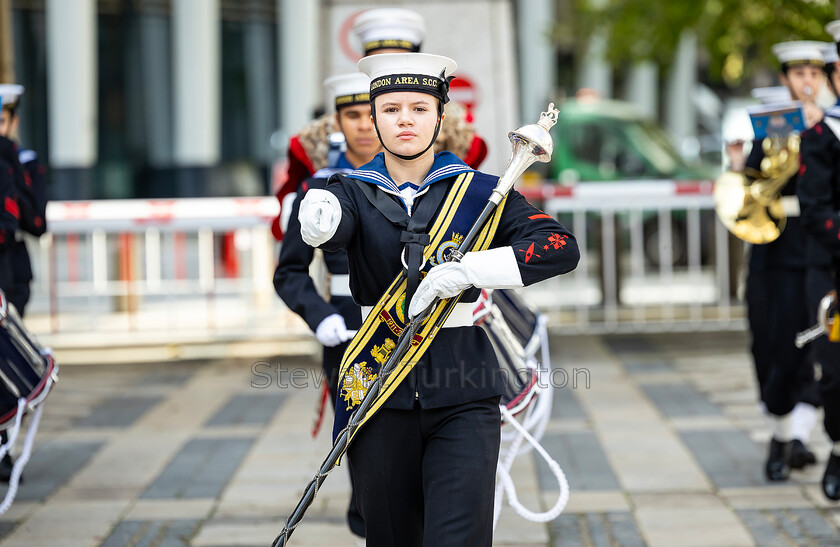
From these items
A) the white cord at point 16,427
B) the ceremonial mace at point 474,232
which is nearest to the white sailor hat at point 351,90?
the ceremonial mace at point 474,232

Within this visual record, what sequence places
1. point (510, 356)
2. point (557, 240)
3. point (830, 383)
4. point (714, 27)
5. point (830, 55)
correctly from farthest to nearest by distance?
point (714, 27) < point (830, 55) < point (830, 383) < point (510, 356) < point (557, 240)

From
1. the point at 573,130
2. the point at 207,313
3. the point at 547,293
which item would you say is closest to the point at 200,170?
the point at 573,130

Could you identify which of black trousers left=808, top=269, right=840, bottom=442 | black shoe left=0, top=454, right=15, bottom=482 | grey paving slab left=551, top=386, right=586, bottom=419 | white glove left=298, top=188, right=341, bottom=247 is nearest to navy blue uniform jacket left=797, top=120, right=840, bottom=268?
black trousers left=808, top=269, right=840, bottom=442

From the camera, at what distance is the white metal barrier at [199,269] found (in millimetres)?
10672

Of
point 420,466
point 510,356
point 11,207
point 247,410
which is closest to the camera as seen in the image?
point 420,466

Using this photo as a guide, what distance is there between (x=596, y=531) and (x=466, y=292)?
2.17m

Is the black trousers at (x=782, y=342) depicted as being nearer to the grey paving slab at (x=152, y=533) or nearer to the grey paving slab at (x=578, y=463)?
the grey paving slab at (x=578, y=463)

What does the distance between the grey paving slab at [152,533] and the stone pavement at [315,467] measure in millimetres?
12

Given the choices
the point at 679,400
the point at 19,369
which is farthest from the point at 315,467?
the point at 679,400

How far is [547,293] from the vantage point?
1363cm

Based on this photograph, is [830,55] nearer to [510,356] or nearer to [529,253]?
[510,356]

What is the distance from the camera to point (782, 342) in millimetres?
6027

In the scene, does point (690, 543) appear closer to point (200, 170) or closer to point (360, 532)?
point (360, 532)

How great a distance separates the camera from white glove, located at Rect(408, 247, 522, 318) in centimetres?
318
